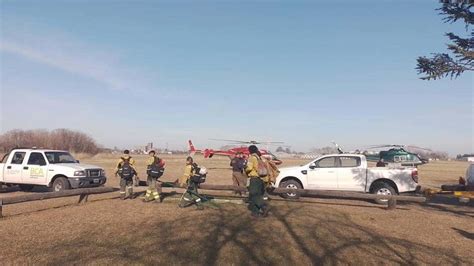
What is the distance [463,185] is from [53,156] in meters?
16.3

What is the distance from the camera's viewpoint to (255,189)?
12.0 m

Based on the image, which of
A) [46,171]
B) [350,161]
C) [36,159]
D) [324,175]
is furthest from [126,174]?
[350,161]

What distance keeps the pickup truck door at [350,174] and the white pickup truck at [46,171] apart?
9782mm

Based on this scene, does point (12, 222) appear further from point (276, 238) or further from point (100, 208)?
point (276, 238)

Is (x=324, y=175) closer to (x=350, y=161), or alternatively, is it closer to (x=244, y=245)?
(x=350, y=161)

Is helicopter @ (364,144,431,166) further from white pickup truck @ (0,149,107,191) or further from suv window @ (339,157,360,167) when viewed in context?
white pickup truck @ (0,149,107,191)

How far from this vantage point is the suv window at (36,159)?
18.5m

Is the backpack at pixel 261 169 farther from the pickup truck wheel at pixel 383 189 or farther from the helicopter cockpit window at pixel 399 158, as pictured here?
the helicopter cockpit window at pixel 399 158

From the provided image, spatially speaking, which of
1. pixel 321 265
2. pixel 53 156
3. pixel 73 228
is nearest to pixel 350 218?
pixel 321 265

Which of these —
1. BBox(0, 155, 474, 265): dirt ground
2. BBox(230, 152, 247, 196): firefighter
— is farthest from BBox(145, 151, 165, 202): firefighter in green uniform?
BBox(230, 152, 247, 196): firefighter

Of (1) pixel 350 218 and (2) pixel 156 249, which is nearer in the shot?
(2) pixel 156 249

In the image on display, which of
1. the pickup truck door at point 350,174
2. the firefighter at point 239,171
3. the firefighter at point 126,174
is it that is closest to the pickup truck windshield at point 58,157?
the firefighter at point 126,174

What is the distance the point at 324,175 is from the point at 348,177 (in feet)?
2.93

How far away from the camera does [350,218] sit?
12.1m
